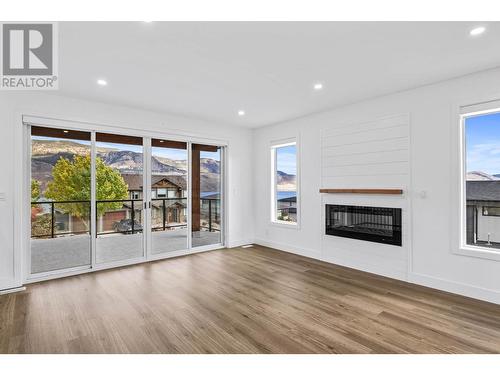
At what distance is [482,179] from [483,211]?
1.30ft

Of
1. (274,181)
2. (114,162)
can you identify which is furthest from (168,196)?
(274,181)

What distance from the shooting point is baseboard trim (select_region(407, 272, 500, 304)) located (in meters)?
3.06

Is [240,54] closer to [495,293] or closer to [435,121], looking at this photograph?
[435,121]

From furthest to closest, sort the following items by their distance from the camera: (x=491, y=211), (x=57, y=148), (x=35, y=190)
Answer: (x=57, y=148) < (x=35, y=190) < (x=491, y=211)

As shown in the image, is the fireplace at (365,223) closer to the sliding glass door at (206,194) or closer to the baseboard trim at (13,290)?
the sliding glass door at (206,194)

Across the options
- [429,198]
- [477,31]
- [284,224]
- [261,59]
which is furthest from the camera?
[284,224]

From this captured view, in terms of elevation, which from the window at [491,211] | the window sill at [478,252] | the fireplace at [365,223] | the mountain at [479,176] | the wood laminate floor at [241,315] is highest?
the mountain at [479,176]

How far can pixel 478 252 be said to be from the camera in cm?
316

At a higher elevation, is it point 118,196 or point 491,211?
point 118,196

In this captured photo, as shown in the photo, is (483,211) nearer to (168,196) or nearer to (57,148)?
(168,196)

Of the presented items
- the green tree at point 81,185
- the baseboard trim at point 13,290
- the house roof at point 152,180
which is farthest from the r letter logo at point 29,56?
the baseboard trim at point 13,290

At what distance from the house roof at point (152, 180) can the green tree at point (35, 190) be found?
117 centimetres

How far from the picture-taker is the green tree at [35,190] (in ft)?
12.4

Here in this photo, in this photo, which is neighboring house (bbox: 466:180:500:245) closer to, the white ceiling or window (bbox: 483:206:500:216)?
window (bbox: 483:206:500:216)
